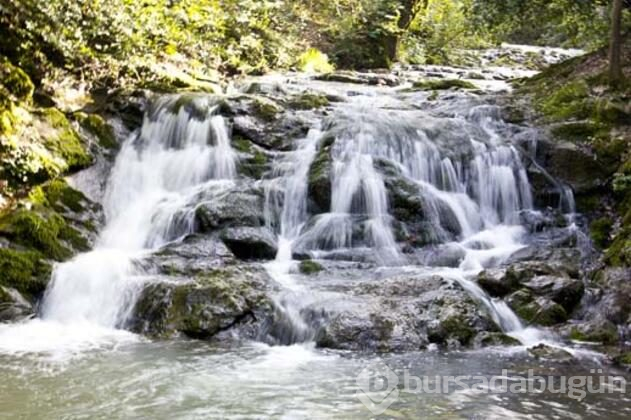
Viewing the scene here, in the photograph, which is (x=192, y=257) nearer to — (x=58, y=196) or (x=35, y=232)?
(x=35, y=232)

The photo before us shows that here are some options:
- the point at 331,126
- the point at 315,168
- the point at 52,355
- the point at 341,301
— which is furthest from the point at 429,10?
the point at 52,355

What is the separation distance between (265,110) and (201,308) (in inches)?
208

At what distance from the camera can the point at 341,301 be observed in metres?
6.68

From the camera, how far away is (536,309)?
263 inches

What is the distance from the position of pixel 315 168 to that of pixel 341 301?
3540 millimetres

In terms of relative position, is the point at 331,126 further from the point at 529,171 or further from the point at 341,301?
the point at 341,301

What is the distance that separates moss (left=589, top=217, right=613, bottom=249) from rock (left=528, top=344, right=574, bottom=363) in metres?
3.36

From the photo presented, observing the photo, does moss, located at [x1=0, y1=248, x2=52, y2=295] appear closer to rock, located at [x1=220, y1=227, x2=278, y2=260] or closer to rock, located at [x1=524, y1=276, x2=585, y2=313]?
rock, located at [x1=220, y1=227, x2=278, y2=260]

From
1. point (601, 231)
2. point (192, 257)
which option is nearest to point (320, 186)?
point (192, 257)

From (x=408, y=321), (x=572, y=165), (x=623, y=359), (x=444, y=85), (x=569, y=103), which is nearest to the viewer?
(x=623, y=359)

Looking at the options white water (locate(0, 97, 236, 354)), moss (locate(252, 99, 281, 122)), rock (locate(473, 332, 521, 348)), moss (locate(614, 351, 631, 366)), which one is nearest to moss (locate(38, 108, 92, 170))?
white water (locate(0, 97, 236, 354))

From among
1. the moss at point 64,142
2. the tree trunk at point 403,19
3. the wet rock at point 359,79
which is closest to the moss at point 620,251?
the moss at point 64,142

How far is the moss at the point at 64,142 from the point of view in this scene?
943cm

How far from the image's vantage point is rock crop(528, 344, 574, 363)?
18.2 ft
